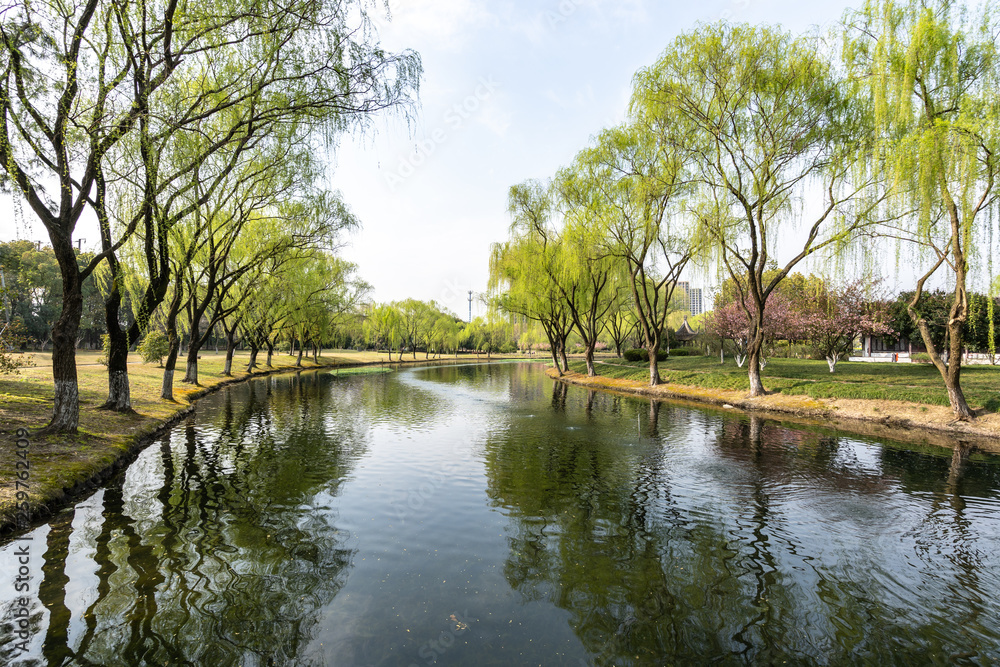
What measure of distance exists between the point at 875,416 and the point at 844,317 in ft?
43.2

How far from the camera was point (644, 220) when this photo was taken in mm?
23797

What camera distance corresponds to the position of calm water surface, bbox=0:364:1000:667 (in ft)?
13.2

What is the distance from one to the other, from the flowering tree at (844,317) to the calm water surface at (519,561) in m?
17.2

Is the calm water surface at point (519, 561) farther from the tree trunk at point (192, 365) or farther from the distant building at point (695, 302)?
the distant building at point (695, 302)

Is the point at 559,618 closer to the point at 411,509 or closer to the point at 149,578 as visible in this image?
the point at 411,509

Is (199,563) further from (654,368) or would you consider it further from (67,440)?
(654,368)

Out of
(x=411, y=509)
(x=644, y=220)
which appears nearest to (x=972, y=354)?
(x=644, y=220)

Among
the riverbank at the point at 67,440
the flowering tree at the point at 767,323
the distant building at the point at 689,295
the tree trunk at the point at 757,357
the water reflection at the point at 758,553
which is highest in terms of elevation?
the distant building at the point at 689,295

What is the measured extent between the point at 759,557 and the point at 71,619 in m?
7.66

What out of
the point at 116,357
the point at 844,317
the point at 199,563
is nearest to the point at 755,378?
the point at 844,317

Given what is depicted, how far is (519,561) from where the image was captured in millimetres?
5637

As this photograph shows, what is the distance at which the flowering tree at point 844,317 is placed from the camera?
2558 centimetres

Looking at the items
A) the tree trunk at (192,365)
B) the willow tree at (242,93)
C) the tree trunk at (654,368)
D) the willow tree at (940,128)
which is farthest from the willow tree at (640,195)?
the tree trunk at (192,365)

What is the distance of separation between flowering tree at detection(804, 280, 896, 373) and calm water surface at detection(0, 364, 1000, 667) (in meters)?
17.2
